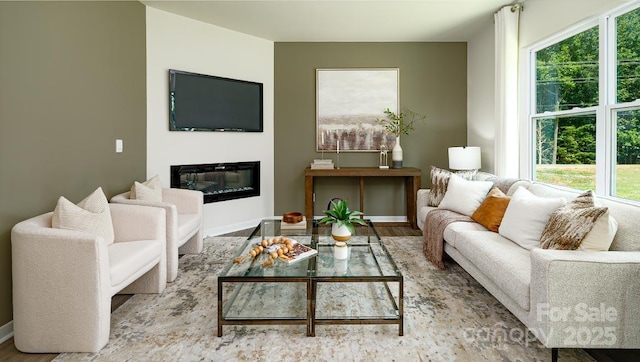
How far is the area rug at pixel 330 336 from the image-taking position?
1.93 meters

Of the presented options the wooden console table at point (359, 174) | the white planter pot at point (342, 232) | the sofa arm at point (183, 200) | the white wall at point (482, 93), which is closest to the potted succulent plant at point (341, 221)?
the white planter pot at point (342, 232)

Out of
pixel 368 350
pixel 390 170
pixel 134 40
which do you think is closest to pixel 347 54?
pixel 390 170

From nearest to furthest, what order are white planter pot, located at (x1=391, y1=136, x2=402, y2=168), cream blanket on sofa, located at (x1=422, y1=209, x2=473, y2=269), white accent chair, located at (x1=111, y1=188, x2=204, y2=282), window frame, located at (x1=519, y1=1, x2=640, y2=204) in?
window frame, located at (x1=519, y1=1, x2=640, y2=204) → white accent chair, located at (x1=111, y1=188, x2=204, y2=282) → cream blanket on sofa, located at (x1=422, y1=209, x2=473, y2=269) → white planter pot, located at (x1=391, y1=136, x2=402, y2=168)

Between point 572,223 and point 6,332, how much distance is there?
11.0 ft

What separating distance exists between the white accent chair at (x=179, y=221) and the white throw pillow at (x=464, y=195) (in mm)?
2487

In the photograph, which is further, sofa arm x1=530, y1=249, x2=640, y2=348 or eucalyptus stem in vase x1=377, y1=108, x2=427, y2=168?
eucalyptus stem in vase x1=377, y1=108, x2=427, y2=168

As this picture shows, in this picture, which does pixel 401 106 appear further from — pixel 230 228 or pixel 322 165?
pixel 230 228

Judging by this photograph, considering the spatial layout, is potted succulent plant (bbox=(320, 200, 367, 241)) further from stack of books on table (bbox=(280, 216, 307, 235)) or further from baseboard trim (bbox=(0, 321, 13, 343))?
baseboard trim (bbox=(0, 321, 13, 343))

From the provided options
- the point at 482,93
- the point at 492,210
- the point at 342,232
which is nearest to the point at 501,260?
the point at 492,210

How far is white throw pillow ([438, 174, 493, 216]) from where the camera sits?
3.46m

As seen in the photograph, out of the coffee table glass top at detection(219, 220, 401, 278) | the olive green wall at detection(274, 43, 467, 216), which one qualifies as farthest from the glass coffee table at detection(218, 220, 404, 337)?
the olive green wall at detection(274, 43, 467, 216)

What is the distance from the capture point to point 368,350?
77.7 inches

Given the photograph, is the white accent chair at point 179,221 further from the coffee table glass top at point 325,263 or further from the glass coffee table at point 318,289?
the coffee table glass top at point 325,263

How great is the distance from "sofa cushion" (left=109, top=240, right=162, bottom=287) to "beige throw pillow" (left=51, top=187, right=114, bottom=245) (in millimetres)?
146
